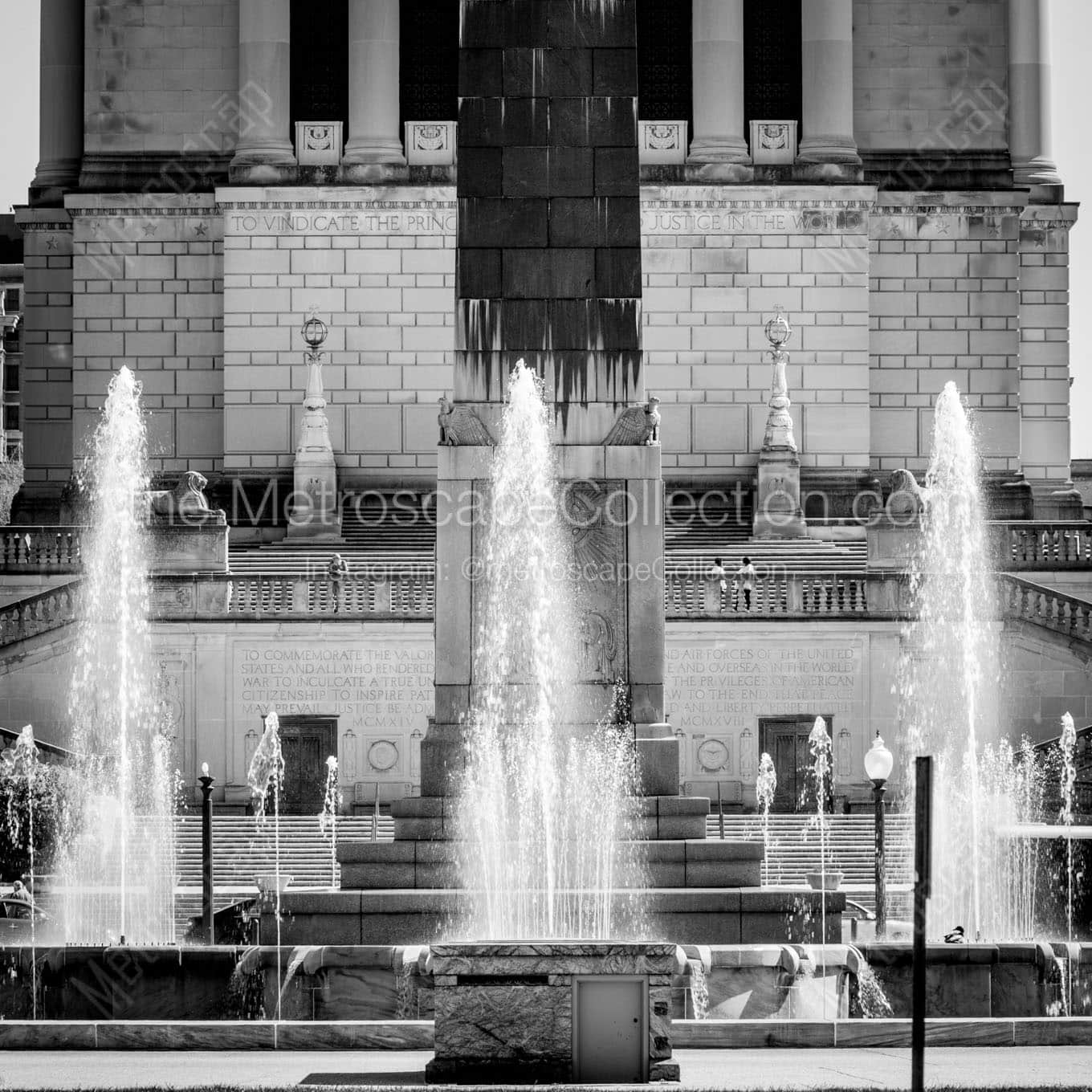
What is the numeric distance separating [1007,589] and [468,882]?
20.2 m

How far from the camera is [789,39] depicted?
62.6 meters

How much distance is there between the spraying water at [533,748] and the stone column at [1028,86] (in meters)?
35.4

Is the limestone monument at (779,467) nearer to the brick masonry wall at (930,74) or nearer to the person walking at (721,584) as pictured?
the brick masonry wall at (930,74)

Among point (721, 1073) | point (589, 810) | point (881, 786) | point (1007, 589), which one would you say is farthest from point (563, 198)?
point (1007, 589)

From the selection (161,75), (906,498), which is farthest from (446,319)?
(906,498)

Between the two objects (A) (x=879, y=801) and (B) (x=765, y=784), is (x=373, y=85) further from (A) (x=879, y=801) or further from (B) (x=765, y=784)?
(A) (x=879, y=801)

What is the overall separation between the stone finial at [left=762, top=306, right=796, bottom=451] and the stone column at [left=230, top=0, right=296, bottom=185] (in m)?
10.8

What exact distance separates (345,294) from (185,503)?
13.5 meters

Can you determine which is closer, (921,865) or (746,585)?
(921,865)

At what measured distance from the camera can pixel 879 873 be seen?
31.3 m

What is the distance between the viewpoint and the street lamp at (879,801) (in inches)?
1222

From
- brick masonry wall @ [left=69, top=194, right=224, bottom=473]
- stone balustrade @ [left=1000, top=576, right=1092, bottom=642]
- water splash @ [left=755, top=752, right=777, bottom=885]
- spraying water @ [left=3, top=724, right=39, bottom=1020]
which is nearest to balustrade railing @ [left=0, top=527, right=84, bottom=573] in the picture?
spraying water @ [left=3, top=724, right=39, bottom=1020]

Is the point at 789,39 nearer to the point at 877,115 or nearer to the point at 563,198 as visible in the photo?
the point at 877,115

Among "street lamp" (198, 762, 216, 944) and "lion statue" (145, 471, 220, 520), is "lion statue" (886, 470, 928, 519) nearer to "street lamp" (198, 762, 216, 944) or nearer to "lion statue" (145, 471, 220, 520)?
"lion statue" (145, 471, 220, 520)
